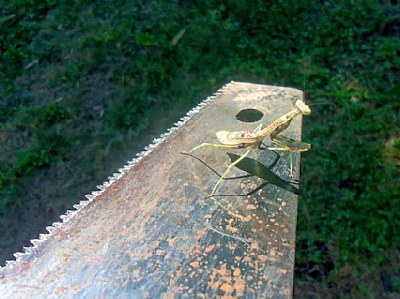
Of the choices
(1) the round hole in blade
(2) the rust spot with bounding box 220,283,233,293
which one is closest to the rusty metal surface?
(2) the rust spot with bounding box 220,283,233,293

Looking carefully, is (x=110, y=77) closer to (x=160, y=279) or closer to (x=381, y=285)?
(x=381, y=285)

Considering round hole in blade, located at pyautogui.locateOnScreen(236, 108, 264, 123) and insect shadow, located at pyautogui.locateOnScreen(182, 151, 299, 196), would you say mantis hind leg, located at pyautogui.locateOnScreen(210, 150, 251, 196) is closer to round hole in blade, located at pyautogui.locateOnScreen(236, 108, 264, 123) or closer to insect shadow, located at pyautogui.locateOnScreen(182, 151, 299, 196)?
insect shadow, located at pyautogui.locateOnScreen(182, 151, 299, 196)

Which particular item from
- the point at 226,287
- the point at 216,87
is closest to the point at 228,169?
the point at 226,287

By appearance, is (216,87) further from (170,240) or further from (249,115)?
(170,240)

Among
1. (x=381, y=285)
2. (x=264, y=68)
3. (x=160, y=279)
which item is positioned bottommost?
(x=381, y=285)

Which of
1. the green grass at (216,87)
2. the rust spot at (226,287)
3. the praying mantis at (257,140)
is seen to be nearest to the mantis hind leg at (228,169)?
the praying mantis at (257,140)

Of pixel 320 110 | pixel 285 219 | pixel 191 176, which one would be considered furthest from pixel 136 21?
pixel 285 219
